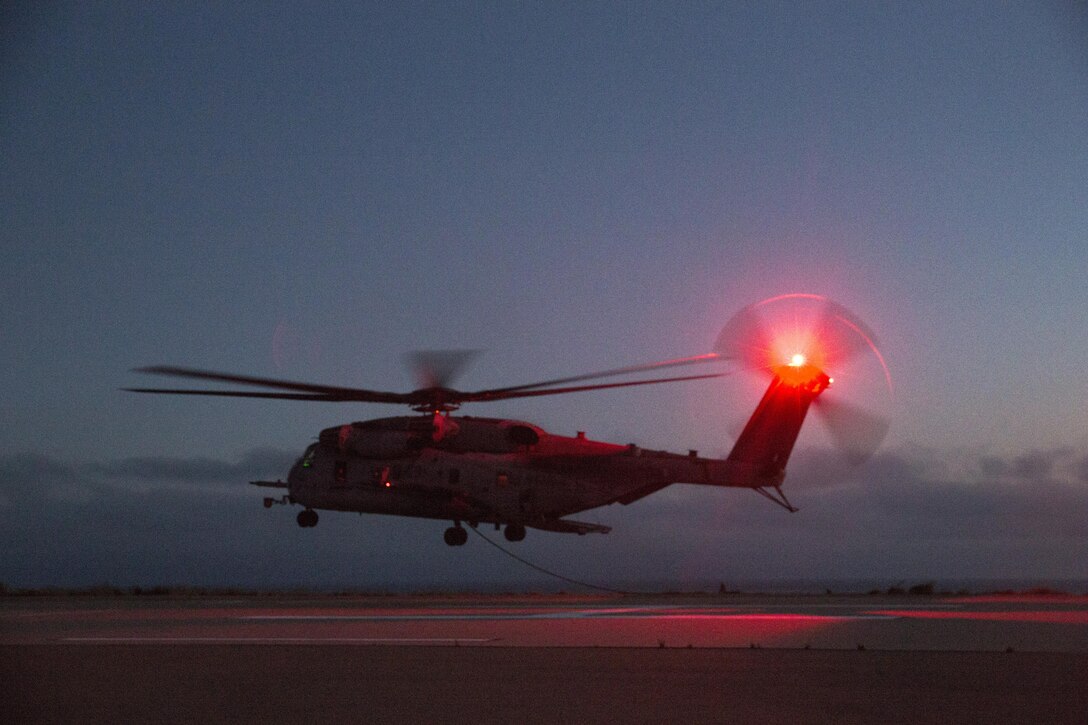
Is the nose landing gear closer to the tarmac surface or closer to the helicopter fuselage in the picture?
the helicopter fuselage

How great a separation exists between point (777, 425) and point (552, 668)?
21.3 meters

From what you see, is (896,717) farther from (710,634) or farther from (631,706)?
(710,634)

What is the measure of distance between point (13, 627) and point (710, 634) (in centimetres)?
1276

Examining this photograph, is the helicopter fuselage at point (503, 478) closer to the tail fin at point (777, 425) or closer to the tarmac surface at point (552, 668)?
the tail fin at point (777, 425)

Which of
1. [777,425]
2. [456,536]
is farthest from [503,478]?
[777,425]

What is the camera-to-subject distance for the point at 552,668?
12.4 meters

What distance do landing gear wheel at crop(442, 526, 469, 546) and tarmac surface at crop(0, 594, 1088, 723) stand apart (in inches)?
384

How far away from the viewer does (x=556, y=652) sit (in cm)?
1401

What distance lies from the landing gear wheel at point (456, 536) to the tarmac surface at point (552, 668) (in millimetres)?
9756

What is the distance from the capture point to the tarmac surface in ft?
31.4

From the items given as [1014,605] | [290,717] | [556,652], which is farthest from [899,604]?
[290,717]

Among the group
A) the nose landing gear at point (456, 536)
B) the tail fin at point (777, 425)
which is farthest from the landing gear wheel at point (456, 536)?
the tail fin at point (777, 425)

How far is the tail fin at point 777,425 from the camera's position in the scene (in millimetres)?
31922

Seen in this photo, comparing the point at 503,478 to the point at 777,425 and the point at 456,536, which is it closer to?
the point at 456,536
